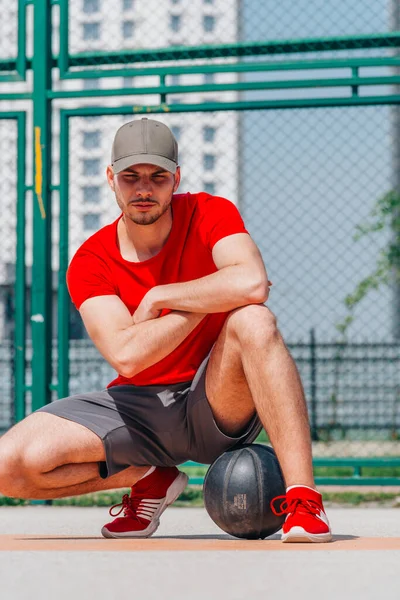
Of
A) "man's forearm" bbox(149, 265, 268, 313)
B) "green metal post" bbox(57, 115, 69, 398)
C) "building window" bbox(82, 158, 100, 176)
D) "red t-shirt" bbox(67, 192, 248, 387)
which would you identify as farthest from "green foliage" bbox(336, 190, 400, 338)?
"man's forearm" bbox(149, 265, 268, 313)

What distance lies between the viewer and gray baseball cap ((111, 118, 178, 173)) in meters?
3.74

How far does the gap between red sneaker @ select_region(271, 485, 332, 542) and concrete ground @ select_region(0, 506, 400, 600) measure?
4 centimetres

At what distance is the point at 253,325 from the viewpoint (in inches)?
135

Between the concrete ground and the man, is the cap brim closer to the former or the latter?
the man

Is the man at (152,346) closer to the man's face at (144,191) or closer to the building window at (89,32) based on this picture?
the man's face at (144,191)

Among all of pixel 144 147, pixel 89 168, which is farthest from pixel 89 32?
pixel 144 147

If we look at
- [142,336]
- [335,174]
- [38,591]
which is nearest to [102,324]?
[142,336]

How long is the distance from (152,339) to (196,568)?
41.2 inches

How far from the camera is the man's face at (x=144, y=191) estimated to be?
3760 millimetres

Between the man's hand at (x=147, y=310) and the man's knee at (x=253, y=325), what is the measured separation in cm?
31

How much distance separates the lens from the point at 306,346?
976 cm

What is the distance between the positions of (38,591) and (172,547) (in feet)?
2.86

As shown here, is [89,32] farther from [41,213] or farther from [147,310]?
[147,310]

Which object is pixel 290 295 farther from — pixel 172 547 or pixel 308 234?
pixel 172 547
